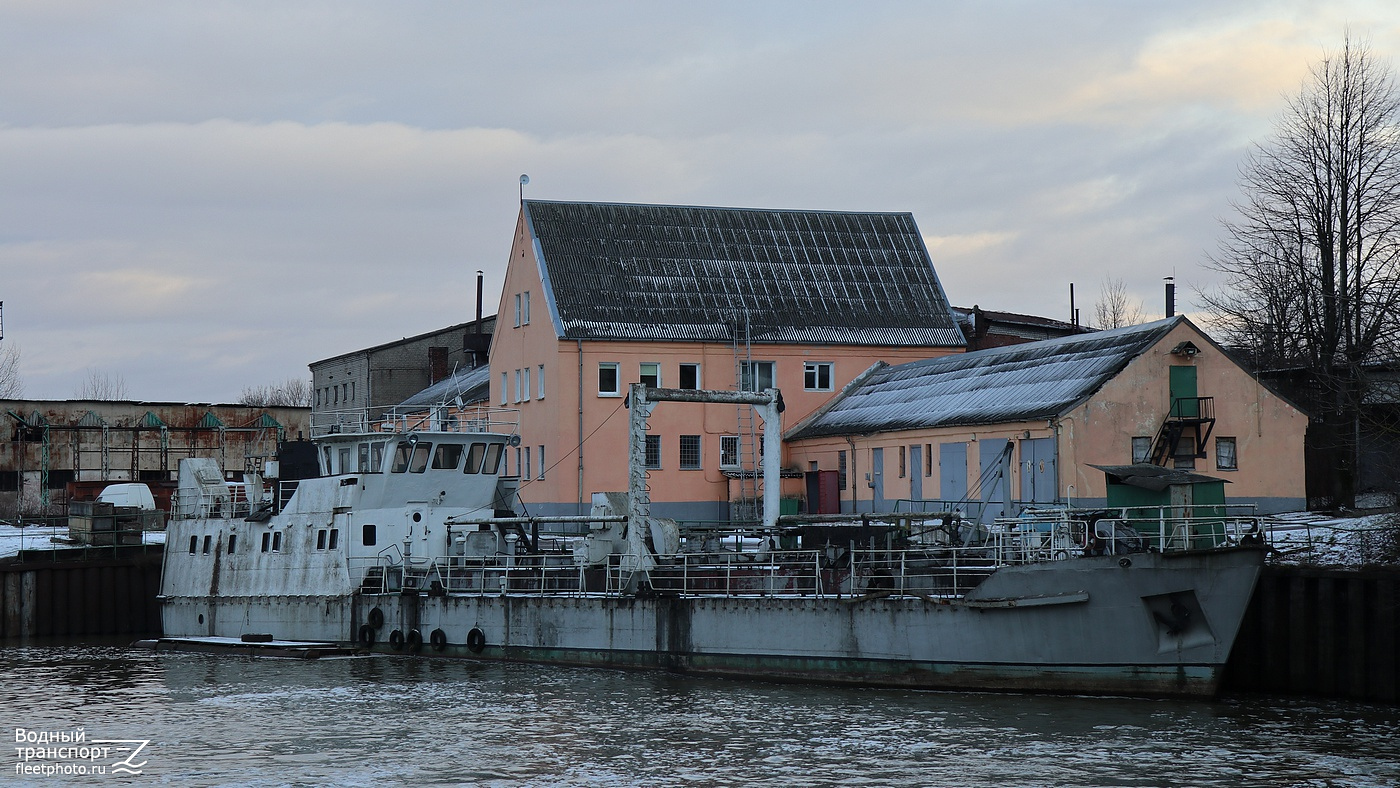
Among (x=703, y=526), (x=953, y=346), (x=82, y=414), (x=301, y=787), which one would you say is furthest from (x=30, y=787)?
(x=82, y=414)

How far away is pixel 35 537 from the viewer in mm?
47469

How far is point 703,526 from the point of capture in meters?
38.6

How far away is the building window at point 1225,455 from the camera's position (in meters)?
41.0

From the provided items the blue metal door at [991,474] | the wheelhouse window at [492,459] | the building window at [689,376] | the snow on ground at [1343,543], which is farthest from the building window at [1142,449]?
the wheelhouse window at [492,459]

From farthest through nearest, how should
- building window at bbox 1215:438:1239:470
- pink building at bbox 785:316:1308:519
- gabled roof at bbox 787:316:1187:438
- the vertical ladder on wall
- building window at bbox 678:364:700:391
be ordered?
building window at bbox 678:364:700:391, the vertical ladder on wall, building window at bbox 1215:438:1239:470, gabled roof at bbox 787:316:1187:438, pink building at bbox 785:316:1308:519

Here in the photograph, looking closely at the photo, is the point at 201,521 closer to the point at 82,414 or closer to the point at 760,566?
the point at 760,566

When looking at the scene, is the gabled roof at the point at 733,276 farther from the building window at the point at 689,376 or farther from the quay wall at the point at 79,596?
the quay wall at the point at 79,596

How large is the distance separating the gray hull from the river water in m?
0.40

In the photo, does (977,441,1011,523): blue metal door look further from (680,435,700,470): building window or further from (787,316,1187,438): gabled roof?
(680,435,700,470): building window

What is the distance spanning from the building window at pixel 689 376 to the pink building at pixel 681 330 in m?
0.05

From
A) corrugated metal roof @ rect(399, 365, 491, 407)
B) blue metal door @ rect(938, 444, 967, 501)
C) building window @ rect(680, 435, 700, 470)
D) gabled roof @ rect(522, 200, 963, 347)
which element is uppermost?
gabled roof @ rect(522, 200, 963, 347)

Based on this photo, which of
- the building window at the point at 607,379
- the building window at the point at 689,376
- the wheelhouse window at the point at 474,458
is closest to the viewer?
the wheelhouse window at the point at 474,458

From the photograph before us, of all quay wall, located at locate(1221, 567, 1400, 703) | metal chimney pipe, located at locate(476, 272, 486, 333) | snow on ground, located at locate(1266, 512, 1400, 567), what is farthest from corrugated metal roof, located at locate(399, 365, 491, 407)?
quay wall, located at locate(1221, 567, 1400, 703)

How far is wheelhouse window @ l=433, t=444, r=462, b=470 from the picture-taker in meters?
33.8
